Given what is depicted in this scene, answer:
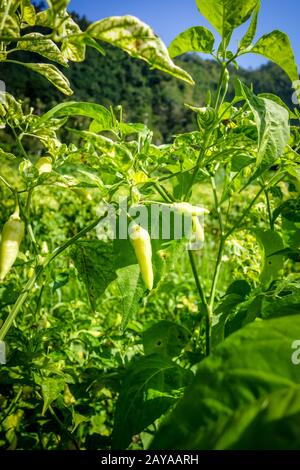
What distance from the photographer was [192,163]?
791 mm

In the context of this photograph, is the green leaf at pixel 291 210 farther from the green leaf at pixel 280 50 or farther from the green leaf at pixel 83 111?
the green leaf at pixel 83 111

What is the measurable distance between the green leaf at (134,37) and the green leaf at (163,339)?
0.65 meters

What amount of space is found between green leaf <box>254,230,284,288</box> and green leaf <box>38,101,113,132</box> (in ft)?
1.29

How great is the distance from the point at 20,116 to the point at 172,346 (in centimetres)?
59

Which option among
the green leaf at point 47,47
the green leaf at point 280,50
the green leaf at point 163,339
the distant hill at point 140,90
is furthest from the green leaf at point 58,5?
the distant hill at point 140,90

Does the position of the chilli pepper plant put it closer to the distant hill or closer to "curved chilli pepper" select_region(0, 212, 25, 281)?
"curved chilli pepper" select_region(0, 212, 25, 281)

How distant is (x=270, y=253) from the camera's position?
85 centimetres

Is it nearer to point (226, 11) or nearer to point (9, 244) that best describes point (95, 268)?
point (9, 244)

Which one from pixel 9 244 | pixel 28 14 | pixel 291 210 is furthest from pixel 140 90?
Result: pixel 9 244

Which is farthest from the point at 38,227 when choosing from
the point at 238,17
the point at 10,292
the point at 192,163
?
the point at 238,17

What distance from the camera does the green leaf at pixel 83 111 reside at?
23.8 inches

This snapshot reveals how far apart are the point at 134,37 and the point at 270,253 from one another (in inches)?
21.6

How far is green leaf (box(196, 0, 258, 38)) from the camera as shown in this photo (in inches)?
24.8

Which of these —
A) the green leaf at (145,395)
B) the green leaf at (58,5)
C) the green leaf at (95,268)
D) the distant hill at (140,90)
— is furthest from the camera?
the distant hill at (140,90)
